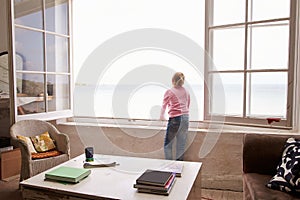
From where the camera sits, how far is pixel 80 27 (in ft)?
11.9

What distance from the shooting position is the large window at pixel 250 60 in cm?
245

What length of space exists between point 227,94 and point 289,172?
1239mm

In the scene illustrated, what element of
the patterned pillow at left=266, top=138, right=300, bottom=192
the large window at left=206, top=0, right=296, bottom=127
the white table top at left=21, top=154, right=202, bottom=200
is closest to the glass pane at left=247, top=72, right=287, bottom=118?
the large window at left=206, top=0, right=296, bottom=127

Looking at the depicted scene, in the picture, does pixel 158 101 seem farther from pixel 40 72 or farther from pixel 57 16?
pixel 57 16

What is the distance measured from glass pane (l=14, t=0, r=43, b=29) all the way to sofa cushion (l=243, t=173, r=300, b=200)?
2.80 meters

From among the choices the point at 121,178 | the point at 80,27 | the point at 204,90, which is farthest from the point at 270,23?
the point at 80,27

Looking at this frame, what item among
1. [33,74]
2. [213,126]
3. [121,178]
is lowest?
[121,178]

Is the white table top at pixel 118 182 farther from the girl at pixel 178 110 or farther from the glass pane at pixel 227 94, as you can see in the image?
the glass pane at pixel 227 94

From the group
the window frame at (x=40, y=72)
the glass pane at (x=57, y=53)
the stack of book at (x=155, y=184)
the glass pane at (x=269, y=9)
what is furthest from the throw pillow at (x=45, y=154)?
the glass pane at (x=269, y=9)

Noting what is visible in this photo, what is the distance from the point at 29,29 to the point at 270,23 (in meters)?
2.64

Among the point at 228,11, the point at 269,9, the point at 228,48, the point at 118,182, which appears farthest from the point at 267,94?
the point at 118,182

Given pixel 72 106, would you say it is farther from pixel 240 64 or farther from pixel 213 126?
pixel 240 64

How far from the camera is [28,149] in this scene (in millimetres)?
2371

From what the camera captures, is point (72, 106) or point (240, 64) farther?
point (72, 106)
